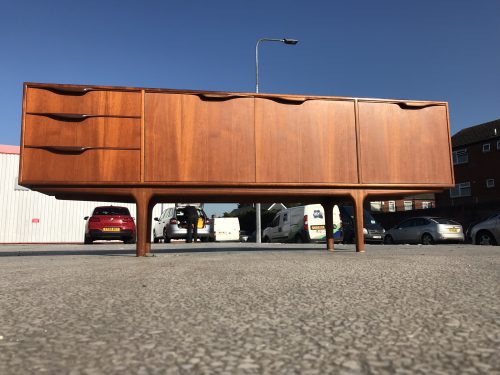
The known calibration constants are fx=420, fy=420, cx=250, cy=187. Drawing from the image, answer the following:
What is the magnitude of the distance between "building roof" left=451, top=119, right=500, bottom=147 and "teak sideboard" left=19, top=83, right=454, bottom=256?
33857 mm

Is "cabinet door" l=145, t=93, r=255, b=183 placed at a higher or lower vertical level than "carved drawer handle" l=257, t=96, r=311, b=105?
lower

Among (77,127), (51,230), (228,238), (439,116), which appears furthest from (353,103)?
(51,230)

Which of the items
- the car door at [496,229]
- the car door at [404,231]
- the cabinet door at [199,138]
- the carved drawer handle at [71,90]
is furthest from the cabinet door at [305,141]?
the car door at [404,231]

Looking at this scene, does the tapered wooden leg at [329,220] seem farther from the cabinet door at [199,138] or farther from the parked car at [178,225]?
the parked car at [178,225]

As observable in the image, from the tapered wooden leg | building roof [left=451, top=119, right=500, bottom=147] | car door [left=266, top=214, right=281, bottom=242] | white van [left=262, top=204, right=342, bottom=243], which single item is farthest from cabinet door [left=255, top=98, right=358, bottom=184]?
building roof [left=451, top=119, right=500, bottom=147]

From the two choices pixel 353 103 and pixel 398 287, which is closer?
pixel 398 287

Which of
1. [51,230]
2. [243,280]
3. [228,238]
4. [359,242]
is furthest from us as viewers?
[51,230]

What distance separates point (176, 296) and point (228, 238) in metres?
18.5

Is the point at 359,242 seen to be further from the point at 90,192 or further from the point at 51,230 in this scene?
the point at 51,230

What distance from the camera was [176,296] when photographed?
268 centimetres

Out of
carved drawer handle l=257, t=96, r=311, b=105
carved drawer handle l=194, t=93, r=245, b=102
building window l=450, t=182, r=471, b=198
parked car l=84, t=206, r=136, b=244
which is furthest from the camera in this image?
building window l=450, t=182, r=471, b=198

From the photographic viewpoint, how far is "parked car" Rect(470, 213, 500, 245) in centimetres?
1459

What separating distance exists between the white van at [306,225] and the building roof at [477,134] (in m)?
23.7

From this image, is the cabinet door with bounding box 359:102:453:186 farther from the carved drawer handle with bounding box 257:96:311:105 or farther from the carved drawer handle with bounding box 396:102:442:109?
the carved drawer handle with bounding box 257:96:311:105
